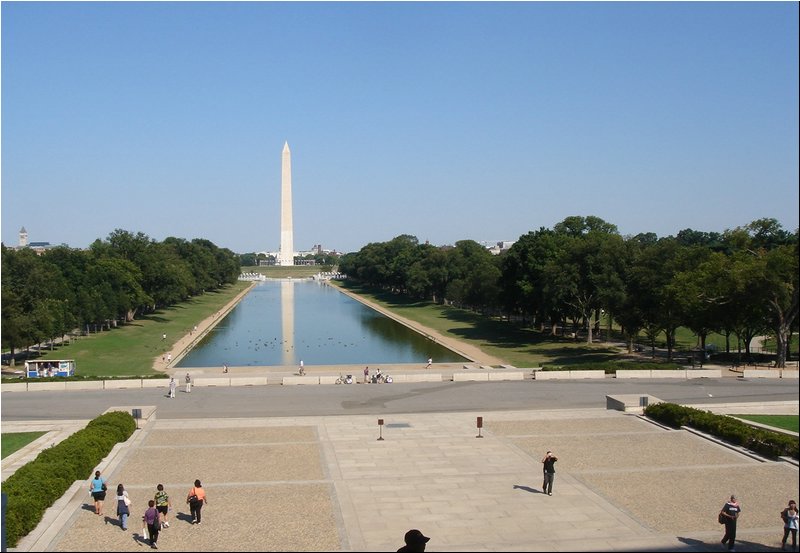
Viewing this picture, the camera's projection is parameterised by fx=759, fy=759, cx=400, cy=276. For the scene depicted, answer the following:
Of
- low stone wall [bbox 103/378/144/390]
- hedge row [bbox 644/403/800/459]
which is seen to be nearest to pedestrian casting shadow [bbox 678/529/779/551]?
hedge row [bbox 644/403/800/459]

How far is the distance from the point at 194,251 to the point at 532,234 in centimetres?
8168

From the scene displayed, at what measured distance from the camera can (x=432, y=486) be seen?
21.5 meters

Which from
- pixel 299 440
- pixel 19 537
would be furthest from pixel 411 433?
pixel 19 537

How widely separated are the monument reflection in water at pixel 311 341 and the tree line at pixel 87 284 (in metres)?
9.47

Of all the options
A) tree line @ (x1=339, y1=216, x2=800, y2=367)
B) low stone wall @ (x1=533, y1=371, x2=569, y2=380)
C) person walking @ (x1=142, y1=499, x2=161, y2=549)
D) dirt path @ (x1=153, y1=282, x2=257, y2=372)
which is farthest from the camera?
dirt path @ (x1=153, y1=282, x2=257, y2=372)

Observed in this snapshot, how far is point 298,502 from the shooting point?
20047 millimetres

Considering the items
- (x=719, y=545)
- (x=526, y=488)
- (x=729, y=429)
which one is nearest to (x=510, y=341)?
(x=729, y=429)

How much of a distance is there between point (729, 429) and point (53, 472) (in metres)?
22.1

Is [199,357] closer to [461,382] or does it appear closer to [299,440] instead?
[461,382]

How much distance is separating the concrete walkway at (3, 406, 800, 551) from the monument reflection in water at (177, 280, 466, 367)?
27556 millimetres

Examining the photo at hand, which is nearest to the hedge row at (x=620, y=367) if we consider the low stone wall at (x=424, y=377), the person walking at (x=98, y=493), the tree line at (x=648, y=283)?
the tree line at (x=648, y=283)

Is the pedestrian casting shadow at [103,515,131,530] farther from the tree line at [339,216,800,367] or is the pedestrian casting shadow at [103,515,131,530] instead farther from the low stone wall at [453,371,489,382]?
the low stone wall at [453,371,489,382]

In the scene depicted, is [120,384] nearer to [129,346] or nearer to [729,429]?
[129,346]

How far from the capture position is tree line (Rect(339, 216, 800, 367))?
36.3 meters
